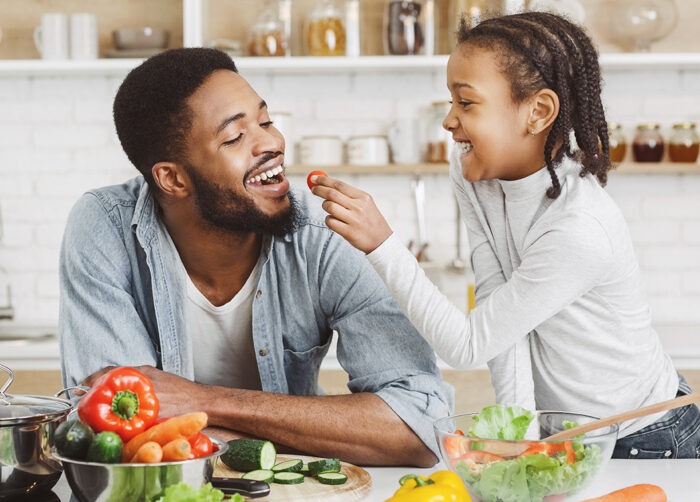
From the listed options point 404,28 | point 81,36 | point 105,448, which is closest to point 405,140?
point 404,28

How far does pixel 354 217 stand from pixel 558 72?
0.50 metres

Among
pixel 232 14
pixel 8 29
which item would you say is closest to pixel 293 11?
pixel 232 14

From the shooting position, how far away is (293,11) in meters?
3.62

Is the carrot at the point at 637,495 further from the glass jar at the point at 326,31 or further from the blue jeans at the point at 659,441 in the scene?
the glass jar at the point at 326,31

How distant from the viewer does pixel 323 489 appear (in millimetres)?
1399

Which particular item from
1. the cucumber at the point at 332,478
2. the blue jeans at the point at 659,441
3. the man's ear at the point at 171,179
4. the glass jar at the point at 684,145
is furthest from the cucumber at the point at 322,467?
the glass jar at the point at 684,145

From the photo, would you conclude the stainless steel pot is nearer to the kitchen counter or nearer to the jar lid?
the kitchen counter

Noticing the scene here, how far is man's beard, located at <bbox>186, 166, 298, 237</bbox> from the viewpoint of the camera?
6.20 feet

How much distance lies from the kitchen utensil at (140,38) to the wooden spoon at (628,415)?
8.54 feet

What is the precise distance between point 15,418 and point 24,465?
7 cm

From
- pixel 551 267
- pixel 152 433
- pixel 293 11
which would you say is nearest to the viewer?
pixel 152 433

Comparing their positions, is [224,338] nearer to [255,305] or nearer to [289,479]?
[255,305]

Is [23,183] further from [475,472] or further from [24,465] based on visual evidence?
[475,472]

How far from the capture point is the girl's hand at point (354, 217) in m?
1.67
